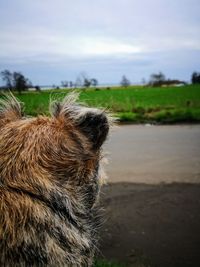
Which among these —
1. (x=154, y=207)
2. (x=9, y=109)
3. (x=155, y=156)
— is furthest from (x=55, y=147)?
(x=155, y=156)

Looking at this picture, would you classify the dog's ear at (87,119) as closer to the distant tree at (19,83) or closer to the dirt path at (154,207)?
the distant tree at (19,83)

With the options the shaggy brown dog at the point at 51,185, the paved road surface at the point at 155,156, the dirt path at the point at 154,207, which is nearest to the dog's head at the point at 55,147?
the shaggy brown dog at the point at 51,185

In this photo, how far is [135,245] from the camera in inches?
230

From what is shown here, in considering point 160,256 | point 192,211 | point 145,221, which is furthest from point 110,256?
point 192,211

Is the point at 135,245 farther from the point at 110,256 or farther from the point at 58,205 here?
the point at 58,205

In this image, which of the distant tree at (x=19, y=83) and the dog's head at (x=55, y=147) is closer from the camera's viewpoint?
the dog's head at (x=55, y=147)

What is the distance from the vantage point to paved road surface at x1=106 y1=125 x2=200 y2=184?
32.9 ft

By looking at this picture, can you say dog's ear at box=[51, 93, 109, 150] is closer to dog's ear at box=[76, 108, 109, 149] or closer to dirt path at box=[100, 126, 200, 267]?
dog's ear at box=[76, 108, 109, 149]

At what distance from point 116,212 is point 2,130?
19.5ft

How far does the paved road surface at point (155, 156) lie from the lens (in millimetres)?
10039

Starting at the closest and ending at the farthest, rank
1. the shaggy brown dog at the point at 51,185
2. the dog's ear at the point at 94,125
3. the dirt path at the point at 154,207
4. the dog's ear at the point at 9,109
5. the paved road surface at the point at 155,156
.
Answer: the shaggy brown dog at the point at 51,185, the dog's ear at the point at 94,125, the dog's ear at the point at 9,109, the dirt path at the point at 154,207, the paved road surface at the point at 155,156

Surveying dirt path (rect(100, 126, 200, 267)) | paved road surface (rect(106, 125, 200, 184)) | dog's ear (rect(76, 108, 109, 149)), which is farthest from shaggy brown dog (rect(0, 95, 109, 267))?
paved road surface (rect(106, 125, 200, 184))

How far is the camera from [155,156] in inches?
497

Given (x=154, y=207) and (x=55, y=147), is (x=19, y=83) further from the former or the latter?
(x=154, y=207)
